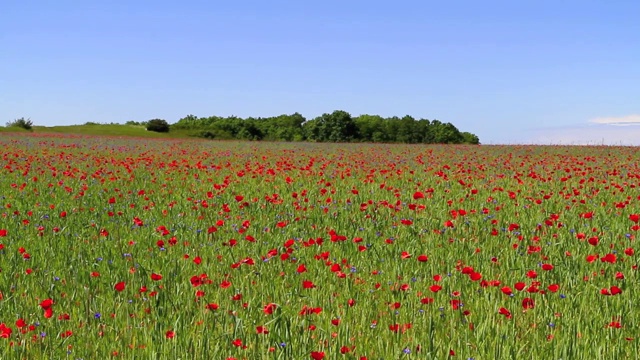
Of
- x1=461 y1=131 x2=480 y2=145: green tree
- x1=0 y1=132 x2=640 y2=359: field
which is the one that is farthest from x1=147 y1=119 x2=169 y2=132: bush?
x1=461 y1=131 x2=480 y2=145: green tree

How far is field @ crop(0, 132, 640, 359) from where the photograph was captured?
3.44 meters

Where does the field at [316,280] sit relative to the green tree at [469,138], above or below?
below

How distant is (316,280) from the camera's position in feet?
15.8

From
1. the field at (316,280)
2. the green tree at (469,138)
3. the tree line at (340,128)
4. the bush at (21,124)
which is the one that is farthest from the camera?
the green tree at (469,138)

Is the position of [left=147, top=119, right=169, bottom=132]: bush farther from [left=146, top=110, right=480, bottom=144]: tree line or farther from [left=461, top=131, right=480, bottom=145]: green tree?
[left=461, top=131, right=480, bottom=145]: green tree

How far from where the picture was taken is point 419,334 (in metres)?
3.69

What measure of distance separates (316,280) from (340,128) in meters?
89.8

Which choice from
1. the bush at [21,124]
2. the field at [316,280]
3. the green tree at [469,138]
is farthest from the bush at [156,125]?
the green tree at [469,138]

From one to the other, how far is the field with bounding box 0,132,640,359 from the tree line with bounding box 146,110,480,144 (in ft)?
265

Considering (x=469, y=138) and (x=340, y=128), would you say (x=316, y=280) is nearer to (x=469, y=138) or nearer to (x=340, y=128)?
(x=340, y=128)

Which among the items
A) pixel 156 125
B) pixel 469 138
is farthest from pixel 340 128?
pixel 156 125

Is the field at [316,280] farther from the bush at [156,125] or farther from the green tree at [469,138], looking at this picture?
the green tree at [469,138]

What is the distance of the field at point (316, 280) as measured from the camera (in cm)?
344

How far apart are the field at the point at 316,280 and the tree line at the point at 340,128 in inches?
3181
